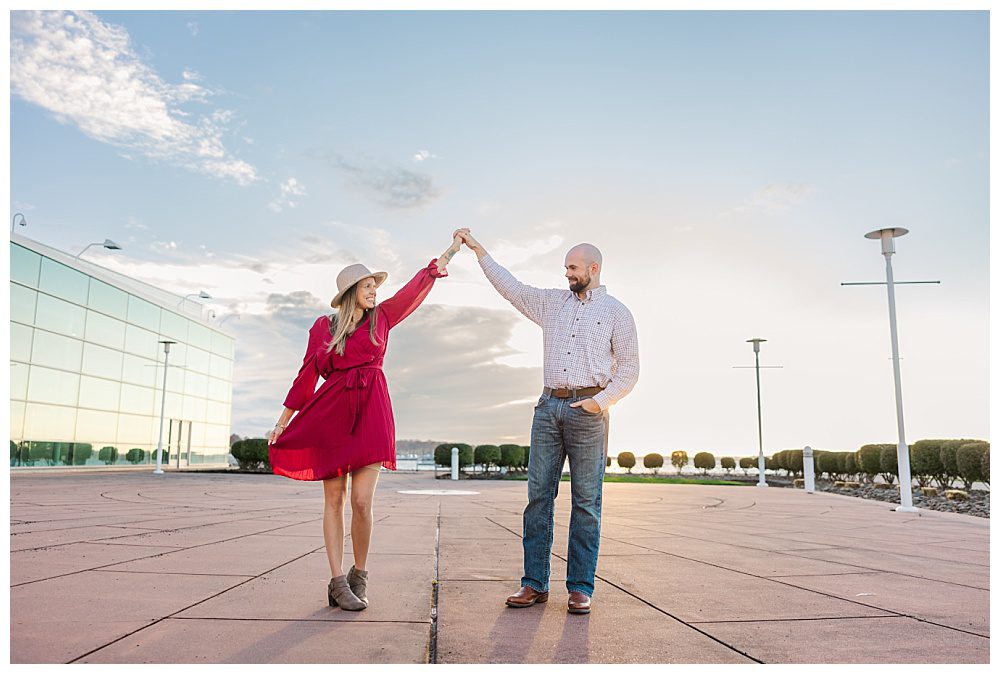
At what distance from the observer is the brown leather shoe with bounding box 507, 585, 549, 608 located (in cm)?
359

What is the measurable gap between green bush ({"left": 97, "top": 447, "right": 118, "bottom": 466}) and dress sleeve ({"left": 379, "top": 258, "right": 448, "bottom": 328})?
2959 centimetres

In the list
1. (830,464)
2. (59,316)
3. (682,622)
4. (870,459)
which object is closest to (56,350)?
(59,316)

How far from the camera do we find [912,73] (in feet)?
30.9

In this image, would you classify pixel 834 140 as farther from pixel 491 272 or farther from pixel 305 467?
pixel 305 467

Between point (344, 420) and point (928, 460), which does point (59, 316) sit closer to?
point (344, 420)

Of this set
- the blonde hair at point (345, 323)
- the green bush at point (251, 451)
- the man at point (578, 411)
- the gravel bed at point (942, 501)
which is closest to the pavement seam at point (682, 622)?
the man at point (578, 411)

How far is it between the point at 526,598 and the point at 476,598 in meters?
0.35

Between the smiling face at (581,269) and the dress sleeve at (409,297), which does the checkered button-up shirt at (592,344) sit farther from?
the dress sleeve at (409,297)

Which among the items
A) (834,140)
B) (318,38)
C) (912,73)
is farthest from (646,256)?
(318,38)

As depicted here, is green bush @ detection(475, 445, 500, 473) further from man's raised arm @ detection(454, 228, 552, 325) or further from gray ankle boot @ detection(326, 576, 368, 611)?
gray ankle boot @ detection(326, 576, 368, 611)

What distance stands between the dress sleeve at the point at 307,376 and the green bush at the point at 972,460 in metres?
17.0

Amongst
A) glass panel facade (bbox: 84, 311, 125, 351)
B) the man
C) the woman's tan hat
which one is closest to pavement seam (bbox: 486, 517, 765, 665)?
the man

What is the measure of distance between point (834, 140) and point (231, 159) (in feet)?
34.4

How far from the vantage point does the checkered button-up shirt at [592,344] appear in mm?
3818
